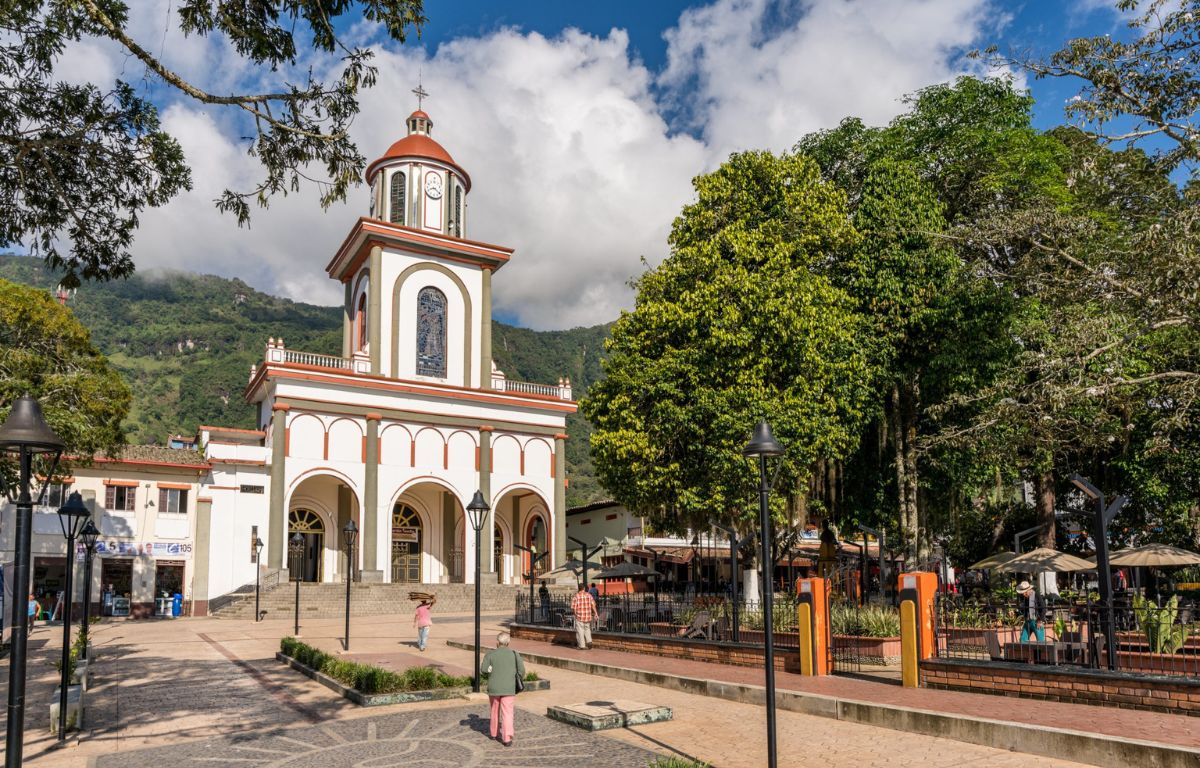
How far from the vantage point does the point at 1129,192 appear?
27.7m

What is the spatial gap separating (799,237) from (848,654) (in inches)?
466

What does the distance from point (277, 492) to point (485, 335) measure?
38.8 feet

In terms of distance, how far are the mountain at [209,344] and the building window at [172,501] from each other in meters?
33.3

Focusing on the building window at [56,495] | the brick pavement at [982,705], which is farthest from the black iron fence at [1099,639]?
the building window at [56,495]

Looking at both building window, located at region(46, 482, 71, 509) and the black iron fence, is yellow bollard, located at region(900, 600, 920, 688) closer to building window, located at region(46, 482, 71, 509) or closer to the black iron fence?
the black iron fence

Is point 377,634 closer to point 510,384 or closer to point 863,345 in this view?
point 863,345

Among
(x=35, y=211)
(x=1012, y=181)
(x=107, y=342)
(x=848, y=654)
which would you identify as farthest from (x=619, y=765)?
(x=107, y=342)

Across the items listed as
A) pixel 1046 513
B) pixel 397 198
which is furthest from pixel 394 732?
pixel 397 198

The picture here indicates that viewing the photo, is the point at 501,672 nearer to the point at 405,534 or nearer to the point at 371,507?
the point at 371,507

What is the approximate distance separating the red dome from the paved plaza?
1131 inches

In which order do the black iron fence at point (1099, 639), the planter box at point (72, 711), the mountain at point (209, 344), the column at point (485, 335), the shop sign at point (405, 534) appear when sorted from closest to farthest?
the planter box at point (72, 711) → the black iron fence at point (1099, 639) → the shop sign at point (405, 534) → the column at point (485, 335) → the mountain at point (209, 344)

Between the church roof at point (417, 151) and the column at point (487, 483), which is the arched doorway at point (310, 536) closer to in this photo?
the column at point (487, 483)

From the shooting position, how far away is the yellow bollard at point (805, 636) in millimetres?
13570

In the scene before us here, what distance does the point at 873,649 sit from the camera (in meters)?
15.7
